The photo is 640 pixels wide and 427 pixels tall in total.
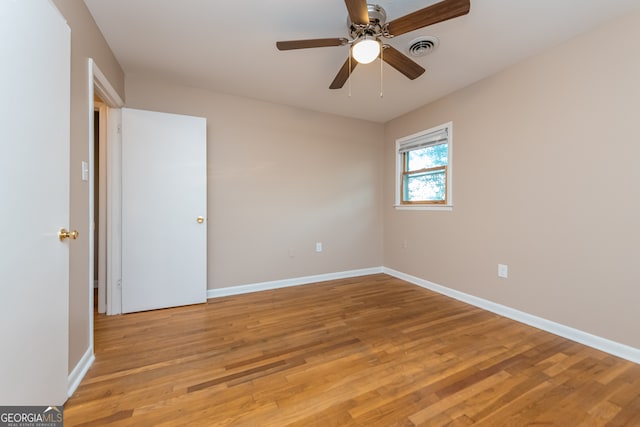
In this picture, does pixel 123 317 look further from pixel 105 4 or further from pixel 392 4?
pixel 392 4

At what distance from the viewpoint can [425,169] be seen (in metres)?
3.39

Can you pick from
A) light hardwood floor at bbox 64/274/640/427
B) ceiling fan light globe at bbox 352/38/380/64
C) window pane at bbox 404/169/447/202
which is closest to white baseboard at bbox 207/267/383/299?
light hardwood floor at bbox 64/274/640/427

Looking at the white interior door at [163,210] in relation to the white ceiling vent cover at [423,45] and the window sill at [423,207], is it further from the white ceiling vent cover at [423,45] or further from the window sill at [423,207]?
the window sill at [423,207]

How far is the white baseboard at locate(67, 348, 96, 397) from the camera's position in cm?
140

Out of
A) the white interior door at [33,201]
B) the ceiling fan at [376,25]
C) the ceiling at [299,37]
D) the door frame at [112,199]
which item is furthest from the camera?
the door frame at [112,199]

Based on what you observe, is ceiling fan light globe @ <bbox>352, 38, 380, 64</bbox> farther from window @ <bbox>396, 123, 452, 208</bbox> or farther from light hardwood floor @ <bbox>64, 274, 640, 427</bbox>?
light hardwood floor @ <bbox>64, 274, 640, 427</bbox>

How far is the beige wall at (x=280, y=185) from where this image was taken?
297 cm

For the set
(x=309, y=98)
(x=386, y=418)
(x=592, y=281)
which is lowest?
(x=386, y=418)

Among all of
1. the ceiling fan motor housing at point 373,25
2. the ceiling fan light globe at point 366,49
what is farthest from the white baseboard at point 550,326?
the ceiling fan motor housing at point 373,25

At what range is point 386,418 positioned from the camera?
1.24 meters

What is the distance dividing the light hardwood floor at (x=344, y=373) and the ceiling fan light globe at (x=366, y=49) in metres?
2.05

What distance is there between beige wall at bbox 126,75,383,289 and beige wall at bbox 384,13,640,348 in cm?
128

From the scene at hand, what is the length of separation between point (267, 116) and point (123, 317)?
2.72 metres

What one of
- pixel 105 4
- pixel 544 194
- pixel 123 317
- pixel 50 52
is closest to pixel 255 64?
pixel 105 4
